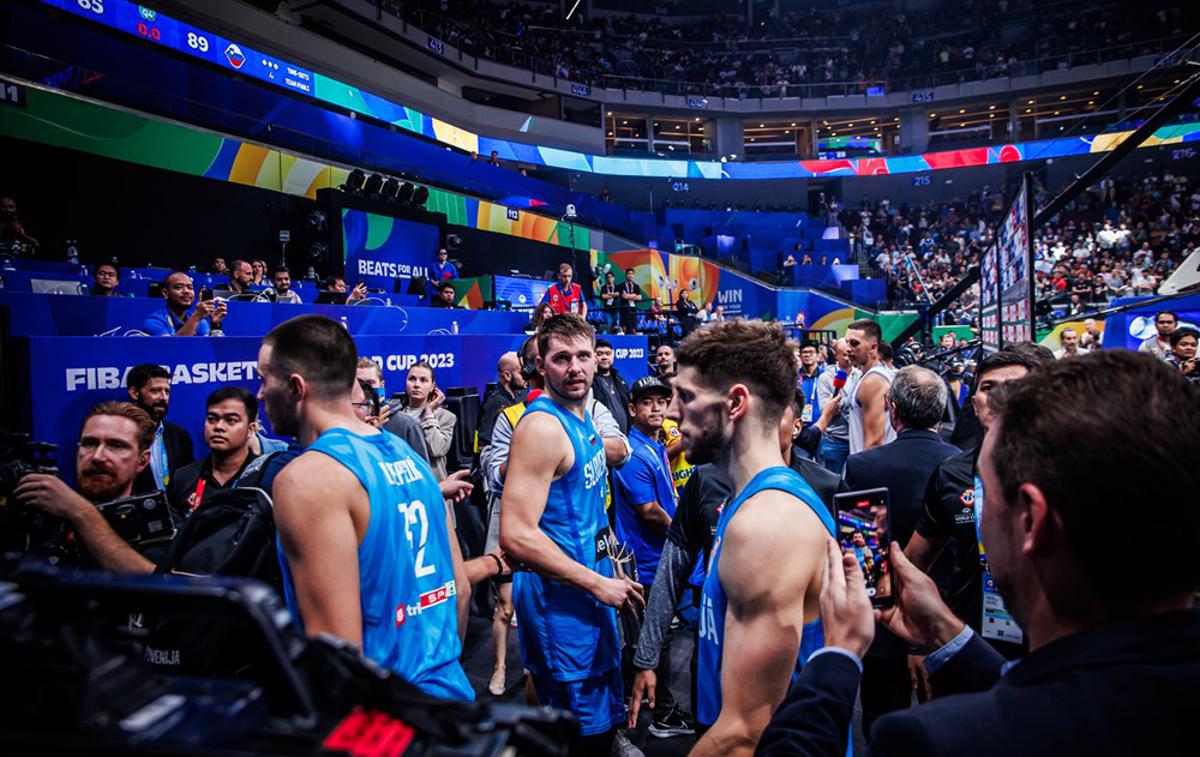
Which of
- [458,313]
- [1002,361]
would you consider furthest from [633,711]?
[458,313]

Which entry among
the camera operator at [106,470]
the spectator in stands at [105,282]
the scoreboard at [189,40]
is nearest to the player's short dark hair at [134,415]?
the camera operator at [106,470]

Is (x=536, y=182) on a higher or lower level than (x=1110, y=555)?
higher

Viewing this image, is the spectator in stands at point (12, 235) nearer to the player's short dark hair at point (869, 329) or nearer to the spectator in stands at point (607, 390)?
the spectator in stands at point (607, 390)

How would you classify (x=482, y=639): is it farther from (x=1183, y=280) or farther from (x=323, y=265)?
(x=1183, y=280)

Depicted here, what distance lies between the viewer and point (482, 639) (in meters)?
4.93

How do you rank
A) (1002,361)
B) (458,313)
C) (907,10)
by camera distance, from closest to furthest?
(1002,361) < (458,313) < (907,10)

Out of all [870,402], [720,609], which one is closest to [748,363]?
[720,609]

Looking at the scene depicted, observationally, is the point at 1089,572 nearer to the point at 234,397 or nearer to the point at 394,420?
the point at 234,397

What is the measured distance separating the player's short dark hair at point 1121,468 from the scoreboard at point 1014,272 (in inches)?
166

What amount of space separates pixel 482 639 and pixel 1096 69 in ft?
118

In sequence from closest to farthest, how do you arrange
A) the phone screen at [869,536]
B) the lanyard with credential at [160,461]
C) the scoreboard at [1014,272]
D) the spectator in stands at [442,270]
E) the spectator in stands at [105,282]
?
the phone screen at [869,536] < the lanyard with credential at [160,461] < the scoreboard at [1014,272] < the spectator in stands at [105,282] < the spectator in stands at [442,270]

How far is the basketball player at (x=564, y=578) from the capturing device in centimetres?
258

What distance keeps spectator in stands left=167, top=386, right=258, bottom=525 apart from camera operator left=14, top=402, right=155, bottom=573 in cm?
61

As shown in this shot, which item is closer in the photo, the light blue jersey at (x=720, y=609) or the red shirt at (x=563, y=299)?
the light blue jersey at (x=720, y=609)
